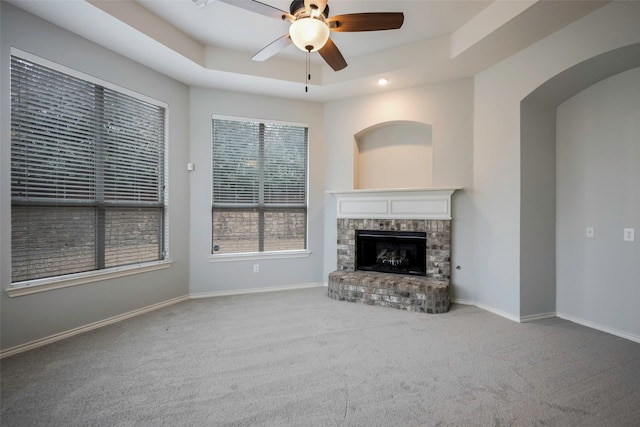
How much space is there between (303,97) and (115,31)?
238 cm

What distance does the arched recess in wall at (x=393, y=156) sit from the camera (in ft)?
14.4

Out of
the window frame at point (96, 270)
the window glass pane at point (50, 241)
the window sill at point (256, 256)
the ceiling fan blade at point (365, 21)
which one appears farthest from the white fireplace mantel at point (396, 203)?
the window glass pane at point (50, 241)

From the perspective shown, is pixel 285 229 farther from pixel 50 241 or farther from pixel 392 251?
pixel 50 241

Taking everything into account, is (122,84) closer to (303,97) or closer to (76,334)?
(303,97)

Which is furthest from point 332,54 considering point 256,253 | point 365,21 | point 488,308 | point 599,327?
point 599,327

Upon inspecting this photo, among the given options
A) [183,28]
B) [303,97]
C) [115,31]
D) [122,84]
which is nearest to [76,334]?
[122,84]

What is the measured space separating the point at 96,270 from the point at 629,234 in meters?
5.19

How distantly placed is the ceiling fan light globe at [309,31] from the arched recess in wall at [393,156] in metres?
2.46

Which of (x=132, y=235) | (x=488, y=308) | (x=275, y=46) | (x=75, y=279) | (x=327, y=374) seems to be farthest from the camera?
(x=488, y=308)

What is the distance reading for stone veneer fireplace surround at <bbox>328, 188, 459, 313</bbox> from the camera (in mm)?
3621

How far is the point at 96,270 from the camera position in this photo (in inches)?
123

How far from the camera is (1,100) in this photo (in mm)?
2410

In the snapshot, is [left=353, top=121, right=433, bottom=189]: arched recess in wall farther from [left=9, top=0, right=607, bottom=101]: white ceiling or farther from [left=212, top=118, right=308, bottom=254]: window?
[left=212, top=118, right=308, bottom=254]: window

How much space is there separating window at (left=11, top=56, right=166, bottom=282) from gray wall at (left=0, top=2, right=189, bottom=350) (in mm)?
90
